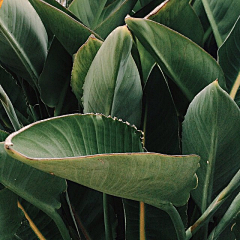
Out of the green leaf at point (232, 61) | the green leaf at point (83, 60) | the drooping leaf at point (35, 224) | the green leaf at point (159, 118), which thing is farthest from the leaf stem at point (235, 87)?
the drooping leaf at point (35, 224)

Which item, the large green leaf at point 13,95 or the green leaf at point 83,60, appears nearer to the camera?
the green leaf at point 83,60

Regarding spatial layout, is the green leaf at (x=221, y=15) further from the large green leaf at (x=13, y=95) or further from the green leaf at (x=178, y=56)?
the large green leaf at (x=13, y=95)

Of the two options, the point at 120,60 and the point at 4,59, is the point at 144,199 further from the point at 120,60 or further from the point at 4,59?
the point at 4,59

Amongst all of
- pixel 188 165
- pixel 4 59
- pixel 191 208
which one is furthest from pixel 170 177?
pixel 4 59

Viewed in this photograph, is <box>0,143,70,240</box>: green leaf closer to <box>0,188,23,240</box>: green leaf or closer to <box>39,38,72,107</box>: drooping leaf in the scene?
<box>0,188,23,240</box>: green leaf

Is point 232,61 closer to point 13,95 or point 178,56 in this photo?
point 178,56

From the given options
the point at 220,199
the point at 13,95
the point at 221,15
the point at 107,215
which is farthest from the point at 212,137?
the point at 13,95

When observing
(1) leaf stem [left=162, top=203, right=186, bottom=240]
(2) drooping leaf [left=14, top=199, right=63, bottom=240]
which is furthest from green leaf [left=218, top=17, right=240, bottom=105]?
(2) drooping leaf [left=14, top=199, right=63, bottom=240]
